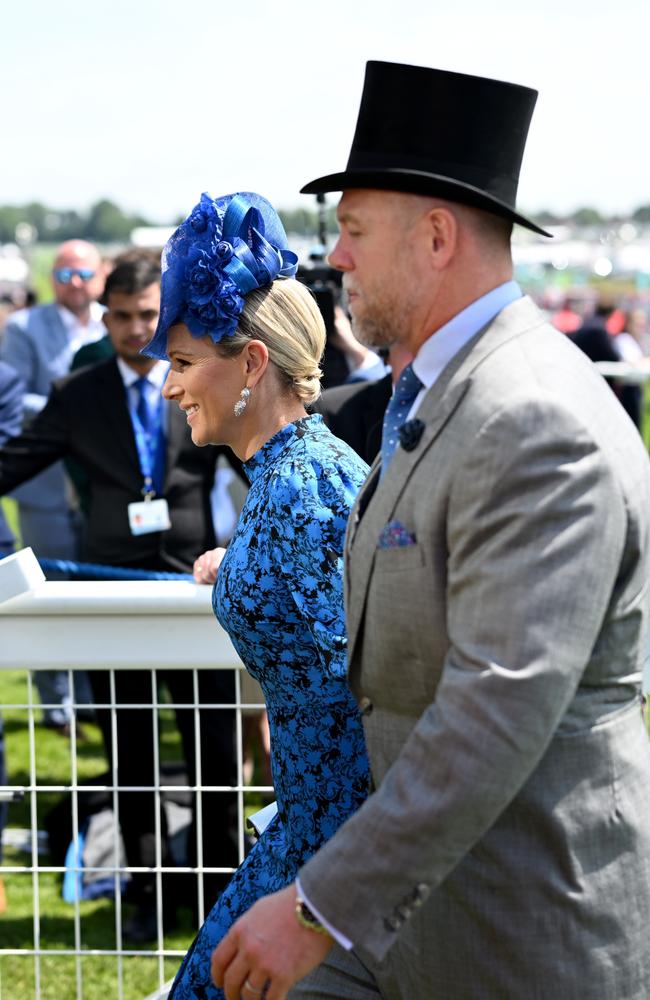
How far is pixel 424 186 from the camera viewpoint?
1.76m

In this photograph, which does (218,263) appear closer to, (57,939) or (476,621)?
(476,621)

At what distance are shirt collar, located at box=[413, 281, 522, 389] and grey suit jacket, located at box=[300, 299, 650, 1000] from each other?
0.02 meters

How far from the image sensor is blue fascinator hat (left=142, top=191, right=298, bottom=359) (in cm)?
246

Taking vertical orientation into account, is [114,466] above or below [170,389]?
below

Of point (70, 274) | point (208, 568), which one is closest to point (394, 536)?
point (208, 568)

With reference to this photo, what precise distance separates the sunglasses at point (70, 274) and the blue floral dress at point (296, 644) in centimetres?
619

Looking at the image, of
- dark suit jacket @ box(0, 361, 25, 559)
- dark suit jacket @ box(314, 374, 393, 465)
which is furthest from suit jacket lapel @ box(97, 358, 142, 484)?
dark suit jacket @ box(314, 374, 393, 465)

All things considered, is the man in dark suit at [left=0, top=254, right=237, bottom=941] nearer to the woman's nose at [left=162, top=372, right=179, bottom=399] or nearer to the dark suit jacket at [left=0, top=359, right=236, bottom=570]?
the dark suit jacket at [left=0, top=359, right=236, bottom=570]

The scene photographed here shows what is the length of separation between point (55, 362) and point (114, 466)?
314 cm

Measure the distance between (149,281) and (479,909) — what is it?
153 inches

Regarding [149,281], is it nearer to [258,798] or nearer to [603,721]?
[258,798]

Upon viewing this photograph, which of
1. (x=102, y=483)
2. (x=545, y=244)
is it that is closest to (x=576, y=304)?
(x=545, y=244)

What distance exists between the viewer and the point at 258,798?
5.74 meters

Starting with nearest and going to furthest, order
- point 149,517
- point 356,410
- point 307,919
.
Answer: point 307,919 < point 356,410 < point 149,517
